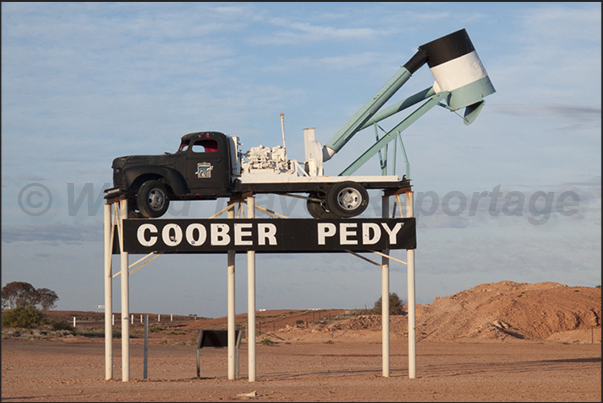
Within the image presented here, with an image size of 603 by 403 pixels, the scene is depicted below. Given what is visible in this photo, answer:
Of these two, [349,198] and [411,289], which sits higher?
[349,198]

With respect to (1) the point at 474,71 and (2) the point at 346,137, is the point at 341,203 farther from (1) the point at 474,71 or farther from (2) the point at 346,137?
(1) the point at 474,71

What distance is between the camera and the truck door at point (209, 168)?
23516 millimetres

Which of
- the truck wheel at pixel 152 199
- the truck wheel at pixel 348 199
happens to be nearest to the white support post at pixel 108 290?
the truck wheel at pixel 152 199

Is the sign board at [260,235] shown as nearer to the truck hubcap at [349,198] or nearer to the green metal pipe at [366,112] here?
the truck hubcap at [349,198]

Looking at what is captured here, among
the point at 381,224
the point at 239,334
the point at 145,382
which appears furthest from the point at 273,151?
the point at 145,382

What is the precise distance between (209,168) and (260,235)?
242 centimetres

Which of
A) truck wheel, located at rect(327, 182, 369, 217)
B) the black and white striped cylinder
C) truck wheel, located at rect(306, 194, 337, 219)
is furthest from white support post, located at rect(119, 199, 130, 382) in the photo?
the black and white striped cylinder

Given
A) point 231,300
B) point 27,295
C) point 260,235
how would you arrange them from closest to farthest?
point 260,235 → point 231,300 → point 27,295

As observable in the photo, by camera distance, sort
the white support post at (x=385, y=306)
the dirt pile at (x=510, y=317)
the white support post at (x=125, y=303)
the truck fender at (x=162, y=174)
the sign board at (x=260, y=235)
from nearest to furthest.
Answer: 1. the truck fender at (x=162, y=174)
2. the white support post at (x=125, y=303)
3. the sign board at (x=260, y=235)
4. the white support post at (x=385, y=306)
5. the dirt pile at (x=510, y=317)

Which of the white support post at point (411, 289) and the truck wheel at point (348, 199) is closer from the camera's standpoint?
the truck wheel at point (348, 199)

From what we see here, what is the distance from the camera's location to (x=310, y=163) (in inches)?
960

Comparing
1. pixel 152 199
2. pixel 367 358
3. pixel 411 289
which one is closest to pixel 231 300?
pixel 152 199

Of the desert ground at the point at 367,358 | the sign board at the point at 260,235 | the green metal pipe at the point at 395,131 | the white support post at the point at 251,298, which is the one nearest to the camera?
the desert ground at the point at 367,358

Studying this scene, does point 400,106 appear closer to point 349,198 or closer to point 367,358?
point 349,198
